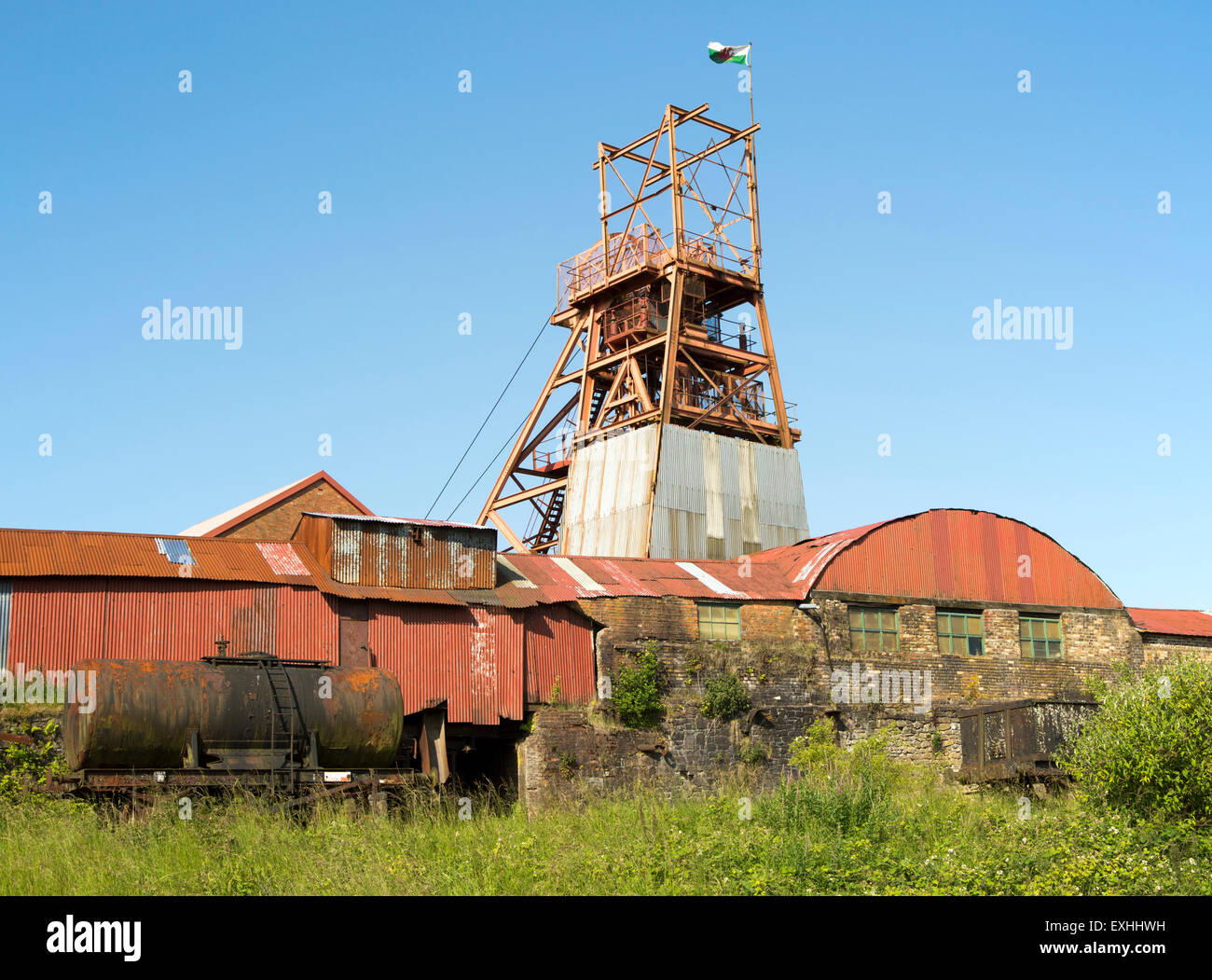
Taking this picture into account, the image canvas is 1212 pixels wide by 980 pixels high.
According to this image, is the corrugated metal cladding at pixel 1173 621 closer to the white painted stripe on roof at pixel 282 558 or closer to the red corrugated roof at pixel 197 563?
the red corrugated roof at pixel 197 563

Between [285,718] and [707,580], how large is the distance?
12240mm

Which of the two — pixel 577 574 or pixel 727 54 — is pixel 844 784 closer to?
pixel 577 574

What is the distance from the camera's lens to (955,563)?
3127 centimetres

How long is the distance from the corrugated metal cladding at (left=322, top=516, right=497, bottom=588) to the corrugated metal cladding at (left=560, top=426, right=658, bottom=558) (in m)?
11.1

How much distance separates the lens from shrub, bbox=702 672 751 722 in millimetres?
26922

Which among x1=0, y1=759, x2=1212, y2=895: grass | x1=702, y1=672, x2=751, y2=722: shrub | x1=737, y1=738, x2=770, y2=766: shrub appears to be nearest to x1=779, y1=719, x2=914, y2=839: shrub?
x1=0, y1=759, x2=1212, y2=895: grass

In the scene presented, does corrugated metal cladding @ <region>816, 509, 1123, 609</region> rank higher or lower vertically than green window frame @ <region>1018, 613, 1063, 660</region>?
higher

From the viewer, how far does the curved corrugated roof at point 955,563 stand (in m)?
30.3

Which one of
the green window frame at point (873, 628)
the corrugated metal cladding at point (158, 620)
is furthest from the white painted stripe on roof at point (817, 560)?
the corrugated metal cladding at point (158, 620)

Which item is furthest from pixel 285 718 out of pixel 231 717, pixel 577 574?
pixel 577 574

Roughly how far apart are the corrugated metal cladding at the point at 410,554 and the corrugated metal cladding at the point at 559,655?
1.54 m

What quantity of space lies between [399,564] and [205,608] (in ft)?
14.1

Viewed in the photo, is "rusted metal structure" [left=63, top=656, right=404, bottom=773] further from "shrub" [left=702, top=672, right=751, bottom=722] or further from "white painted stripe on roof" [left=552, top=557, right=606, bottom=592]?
"shrub" [left=702, top=672, right=751, bottom=722]
